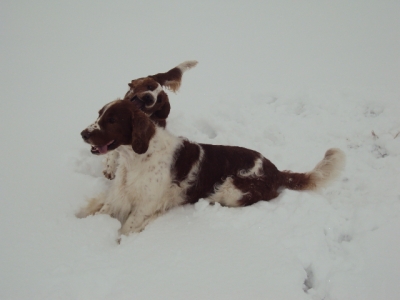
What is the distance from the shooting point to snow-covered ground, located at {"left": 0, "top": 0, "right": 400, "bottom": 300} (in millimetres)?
2432

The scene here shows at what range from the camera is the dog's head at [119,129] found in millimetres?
3045

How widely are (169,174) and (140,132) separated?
63 centimetres

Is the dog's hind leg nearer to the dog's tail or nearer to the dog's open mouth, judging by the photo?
the dog's open mouth

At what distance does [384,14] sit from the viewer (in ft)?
33.9

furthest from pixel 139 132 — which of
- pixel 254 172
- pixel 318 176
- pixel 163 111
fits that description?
pixel 318 176

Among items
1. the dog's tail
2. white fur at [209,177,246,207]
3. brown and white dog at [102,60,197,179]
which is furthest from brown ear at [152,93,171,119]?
the dog's tail

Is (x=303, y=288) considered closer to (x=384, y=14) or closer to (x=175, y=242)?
(x=175, y=242)

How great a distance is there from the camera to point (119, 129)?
3107 mm

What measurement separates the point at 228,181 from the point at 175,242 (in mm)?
1103

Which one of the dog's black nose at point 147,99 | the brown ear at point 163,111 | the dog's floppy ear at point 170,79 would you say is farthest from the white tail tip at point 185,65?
the dog's black nose at point 147,99

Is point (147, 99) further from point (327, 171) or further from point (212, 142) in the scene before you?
point (327, 171)

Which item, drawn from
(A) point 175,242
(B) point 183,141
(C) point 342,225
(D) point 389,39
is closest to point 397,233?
(C) point 342,225

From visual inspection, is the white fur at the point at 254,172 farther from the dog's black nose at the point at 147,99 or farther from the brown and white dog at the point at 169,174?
the dog's black nose at the point at 147,99

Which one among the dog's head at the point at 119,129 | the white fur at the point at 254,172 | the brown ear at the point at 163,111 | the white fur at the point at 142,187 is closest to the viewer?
the dog's head at the point at 119,129
